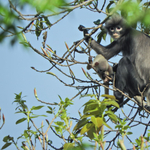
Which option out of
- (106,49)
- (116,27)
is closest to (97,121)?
(106,49)

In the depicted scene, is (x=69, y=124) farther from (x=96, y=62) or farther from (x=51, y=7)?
(x=96, y=62)

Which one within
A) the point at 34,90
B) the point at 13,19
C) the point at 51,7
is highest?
the point at 34,90

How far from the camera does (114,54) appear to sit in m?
5.10

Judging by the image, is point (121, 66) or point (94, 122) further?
point (121, 66)

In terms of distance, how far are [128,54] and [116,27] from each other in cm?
59

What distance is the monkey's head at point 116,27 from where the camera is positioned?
5.06 meters

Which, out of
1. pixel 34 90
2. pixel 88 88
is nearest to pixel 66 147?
pixel 34 90

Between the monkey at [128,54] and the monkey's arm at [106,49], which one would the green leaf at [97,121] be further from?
the monkey's arm at [106,49]

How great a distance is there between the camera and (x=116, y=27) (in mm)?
5148

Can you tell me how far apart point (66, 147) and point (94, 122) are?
0.29 metres

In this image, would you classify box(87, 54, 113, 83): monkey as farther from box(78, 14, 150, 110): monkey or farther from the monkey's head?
the monkey's head

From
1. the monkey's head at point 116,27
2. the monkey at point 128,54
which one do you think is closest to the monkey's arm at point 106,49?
the monkey at point 128,54

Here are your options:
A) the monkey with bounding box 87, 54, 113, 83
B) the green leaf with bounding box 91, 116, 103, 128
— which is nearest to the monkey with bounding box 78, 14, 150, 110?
the monkey with bounding box 87, 54, 113, 83

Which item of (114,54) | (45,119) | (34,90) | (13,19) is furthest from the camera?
(114,54)
